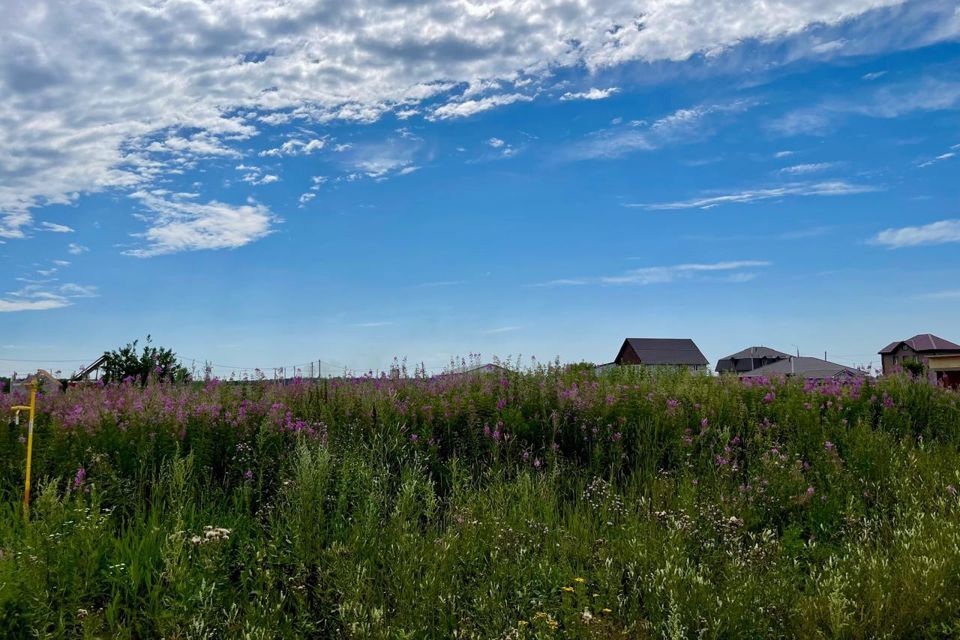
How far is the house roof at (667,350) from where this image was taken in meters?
48.2

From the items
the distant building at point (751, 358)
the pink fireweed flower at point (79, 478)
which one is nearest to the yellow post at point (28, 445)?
the pink fireweed flower at point (79, 478)

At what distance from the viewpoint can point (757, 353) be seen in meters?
49.2

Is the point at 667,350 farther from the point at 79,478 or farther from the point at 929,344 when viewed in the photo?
the point at 79,478

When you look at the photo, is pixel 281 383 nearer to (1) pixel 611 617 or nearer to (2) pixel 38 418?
(2) pixel 38 418

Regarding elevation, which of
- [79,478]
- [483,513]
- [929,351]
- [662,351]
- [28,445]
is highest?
[662,351]

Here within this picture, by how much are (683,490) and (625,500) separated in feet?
1.83

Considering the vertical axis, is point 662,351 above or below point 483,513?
above

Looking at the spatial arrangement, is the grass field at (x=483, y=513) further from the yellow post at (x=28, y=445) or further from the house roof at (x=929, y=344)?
the house roof at (x=929, y=344)

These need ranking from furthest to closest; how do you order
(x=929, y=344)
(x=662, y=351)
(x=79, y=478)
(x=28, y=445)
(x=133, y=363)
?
(x=662, y=351), (x=929, y=344), (x=133, y=363), (x=79, y=478), (x=28, y=445)

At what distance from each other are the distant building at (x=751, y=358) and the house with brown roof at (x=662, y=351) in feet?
8.30

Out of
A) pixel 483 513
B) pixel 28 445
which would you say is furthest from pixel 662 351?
pixel 28 445

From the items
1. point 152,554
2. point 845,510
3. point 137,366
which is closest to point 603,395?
point 845,510

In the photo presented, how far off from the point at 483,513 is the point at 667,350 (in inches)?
1831

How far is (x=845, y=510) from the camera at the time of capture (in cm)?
572
